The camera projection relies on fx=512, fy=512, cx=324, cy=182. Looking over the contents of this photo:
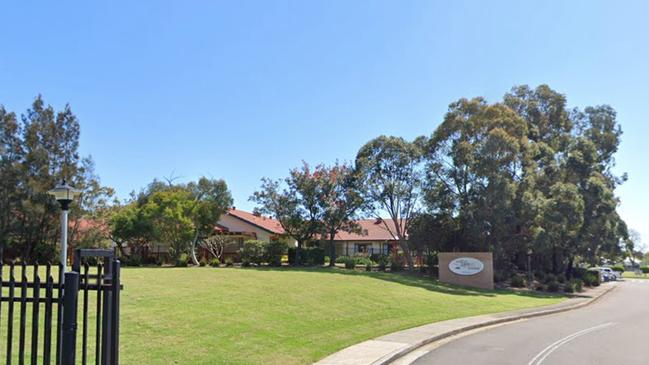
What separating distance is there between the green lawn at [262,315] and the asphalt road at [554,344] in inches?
92.7

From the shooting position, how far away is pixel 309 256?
4222cm

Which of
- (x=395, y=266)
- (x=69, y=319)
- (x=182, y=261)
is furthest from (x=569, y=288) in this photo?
(x=69, y=319)

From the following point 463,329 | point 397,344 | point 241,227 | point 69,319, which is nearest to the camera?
point 69,319

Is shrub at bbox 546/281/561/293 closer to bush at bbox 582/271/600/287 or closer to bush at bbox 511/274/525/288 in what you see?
bush at bbox 511/274/525/288

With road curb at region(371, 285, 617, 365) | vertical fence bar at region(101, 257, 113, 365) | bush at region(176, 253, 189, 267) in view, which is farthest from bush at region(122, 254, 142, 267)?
vertical fence bar at region(101, 257, 113, 365)

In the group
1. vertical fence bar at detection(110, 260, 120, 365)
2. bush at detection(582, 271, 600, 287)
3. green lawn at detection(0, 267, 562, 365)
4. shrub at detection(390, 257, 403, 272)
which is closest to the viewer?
vertical fence bar at detection(110, 260, 120, 365)

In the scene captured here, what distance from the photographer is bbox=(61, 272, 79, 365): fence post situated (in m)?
5.28

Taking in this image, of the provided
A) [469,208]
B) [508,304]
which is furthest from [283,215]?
[508,304]

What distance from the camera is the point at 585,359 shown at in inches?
484

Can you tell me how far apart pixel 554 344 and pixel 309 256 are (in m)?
28.8

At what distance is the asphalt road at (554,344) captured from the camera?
12.1m

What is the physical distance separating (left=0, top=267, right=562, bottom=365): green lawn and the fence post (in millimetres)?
4160

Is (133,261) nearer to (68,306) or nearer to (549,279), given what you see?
(549,279)

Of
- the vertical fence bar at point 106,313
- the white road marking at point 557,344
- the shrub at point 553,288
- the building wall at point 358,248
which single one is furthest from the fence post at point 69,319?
the building wall at point 358,248
